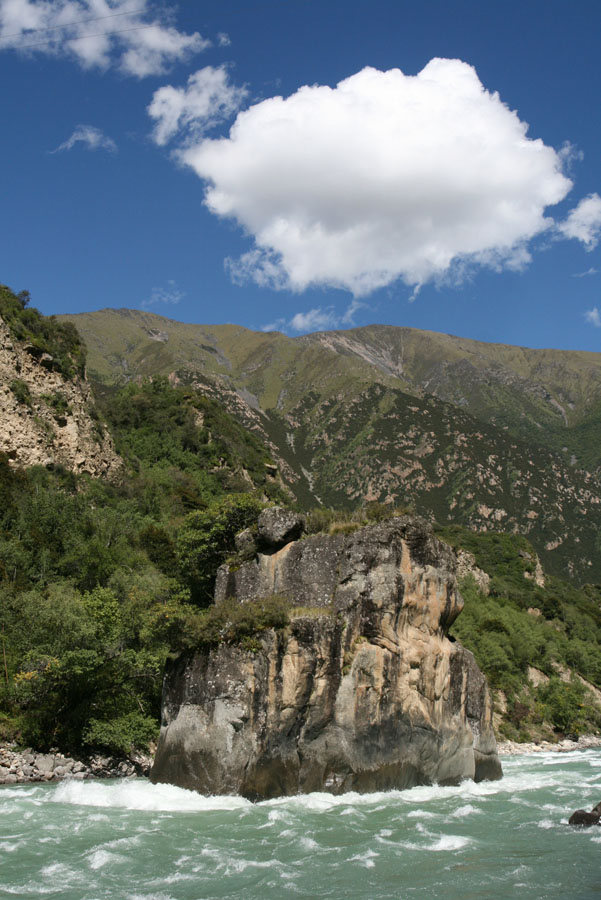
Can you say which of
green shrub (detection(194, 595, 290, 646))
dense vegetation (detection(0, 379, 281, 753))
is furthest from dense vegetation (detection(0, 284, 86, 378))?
green shrub (detection(194, 595, 290, 646))

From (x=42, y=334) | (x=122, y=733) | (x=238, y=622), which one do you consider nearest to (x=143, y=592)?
(x=122, y=733)

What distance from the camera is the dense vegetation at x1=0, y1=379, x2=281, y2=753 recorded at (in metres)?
27.8

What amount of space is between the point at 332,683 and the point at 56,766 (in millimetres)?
11819

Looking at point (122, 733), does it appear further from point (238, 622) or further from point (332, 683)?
point (332, 683)

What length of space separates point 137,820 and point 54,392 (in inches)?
1822

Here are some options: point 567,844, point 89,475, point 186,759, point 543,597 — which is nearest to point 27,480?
point 89,475

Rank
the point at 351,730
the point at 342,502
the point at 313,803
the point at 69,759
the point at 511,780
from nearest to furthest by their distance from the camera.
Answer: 1. the point at 313,803
2. the point at 351,730
3. the point at 69,759
4. the point at 511,780
5. the point at 342,502

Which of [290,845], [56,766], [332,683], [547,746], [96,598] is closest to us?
[290,845]

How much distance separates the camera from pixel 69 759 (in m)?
27.3

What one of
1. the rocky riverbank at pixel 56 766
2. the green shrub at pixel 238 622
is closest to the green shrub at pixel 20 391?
the rocky riverbank at pixel 56 766

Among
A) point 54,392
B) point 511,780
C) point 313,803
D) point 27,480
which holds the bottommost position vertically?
point 511,780

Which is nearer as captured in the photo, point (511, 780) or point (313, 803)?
point (313, 803)

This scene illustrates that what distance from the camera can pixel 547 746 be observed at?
172 feet

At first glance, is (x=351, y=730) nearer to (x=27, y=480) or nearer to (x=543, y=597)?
(x=27, y=480)
